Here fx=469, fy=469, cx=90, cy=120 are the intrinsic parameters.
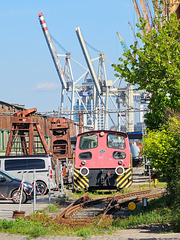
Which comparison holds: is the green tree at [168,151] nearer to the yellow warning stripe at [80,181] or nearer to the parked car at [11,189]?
the yellow warning stripe at [80,181]

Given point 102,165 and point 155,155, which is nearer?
point 155,155

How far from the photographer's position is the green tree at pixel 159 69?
689 inches

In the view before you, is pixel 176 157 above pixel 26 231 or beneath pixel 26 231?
above

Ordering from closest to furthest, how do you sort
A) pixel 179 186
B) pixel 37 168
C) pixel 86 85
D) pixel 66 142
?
pixel 179 186 → pixel 37 168 → pixel 66 142 → pixel 86 85

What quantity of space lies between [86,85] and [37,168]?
125 meters

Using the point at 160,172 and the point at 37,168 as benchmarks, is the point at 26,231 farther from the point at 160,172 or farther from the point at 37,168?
the point at 37,168

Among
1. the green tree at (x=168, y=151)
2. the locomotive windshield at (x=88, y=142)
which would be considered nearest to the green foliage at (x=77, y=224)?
the green tree at (x=168, y=151)

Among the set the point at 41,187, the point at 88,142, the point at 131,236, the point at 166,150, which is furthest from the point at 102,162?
the point at 131,236

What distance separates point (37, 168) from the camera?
25.3 meters

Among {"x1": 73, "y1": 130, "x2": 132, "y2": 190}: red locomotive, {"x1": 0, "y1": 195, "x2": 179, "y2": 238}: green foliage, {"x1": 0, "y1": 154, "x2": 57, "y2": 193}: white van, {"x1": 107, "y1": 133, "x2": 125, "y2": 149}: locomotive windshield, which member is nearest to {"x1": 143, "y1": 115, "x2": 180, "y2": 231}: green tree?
{"x1": 0, "y1": 195, "x2": 179, "y2": 238}: green foliage

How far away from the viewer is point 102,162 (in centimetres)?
2223

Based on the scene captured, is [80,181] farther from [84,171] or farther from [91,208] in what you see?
[91,208]

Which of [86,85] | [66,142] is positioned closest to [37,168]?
[66,142]

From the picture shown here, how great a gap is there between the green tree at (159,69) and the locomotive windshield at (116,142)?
4.22 m
